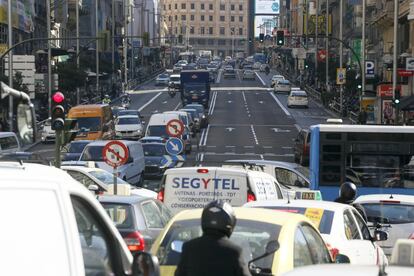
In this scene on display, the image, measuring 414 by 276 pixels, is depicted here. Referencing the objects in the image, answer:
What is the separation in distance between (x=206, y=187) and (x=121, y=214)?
3.23 m

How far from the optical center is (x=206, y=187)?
54.8 ft

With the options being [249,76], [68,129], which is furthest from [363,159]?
[249,76]

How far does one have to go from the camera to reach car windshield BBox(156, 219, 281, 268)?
8781mm

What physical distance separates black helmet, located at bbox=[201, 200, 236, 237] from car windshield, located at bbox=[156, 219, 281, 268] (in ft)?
5.06

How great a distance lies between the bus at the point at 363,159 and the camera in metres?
23.6

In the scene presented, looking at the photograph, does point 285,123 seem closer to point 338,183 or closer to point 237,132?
point 237,132

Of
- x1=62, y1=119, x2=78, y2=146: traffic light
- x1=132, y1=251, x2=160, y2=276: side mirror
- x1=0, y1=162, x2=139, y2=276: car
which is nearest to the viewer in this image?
x1=0, y1=162, x2=139, y2=276: car

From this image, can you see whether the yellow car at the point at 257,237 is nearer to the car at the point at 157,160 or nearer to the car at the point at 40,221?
the car at the point at 40,221

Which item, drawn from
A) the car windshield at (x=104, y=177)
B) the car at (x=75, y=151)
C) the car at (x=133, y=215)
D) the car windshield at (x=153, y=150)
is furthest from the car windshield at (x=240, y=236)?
the car windshield at (x=153, y=150)

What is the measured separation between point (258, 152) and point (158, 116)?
6.22 metres

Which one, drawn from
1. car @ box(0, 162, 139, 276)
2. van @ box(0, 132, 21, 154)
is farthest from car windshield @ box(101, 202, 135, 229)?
van @ box(0, 132, 21, 154)

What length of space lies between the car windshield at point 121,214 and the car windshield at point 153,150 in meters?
22.6

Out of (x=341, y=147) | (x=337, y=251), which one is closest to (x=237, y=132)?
(x=341, y=147)

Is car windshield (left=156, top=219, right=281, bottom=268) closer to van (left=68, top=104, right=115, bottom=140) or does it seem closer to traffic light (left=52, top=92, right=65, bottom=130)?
traffic light (left=52, top=92, right=65, bottom=130)
